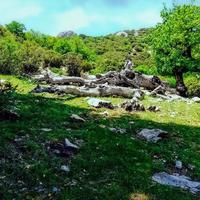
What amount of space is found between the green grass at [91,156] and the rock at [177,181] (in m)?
0.34

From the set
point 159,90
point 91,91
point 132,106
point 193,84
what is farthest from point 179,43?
point 132,106

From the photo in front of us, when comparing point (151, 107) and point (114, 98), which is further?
point (114, 98)

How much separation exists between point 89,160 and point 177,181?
9.81 feet

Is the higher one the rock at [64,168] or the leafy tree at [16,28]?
the leafy tree at [16,28]

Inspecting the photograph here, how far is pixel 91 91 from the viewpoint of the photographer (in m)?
31.6

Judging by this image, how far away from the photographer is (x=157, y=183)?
1434 centimetres

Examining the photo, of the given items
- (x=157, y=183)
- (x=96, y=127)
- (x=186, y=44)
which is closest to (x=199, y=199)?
(x=157, y=183)

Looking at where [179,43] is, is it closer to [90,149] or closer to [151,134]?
[151,134]

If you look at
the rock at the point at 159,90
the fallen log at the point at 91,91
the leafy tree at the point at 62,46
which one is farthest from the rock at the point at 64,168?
the leafy tree at the point at 62,46

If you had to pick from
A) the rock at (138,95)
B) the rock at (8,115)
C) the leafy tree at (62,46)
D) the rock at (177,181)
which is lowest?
the rock at (177,181)

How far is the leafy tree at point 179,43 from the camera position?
39.1 meters

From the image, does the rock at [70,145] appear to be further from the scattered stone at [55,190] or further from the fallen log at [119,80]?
the fallen log at [119,80]

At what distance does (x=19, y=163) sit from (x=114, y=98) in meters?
18.0

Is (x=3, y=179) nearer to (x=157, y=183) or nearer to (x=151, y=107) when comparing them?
(x=157, y=183)
